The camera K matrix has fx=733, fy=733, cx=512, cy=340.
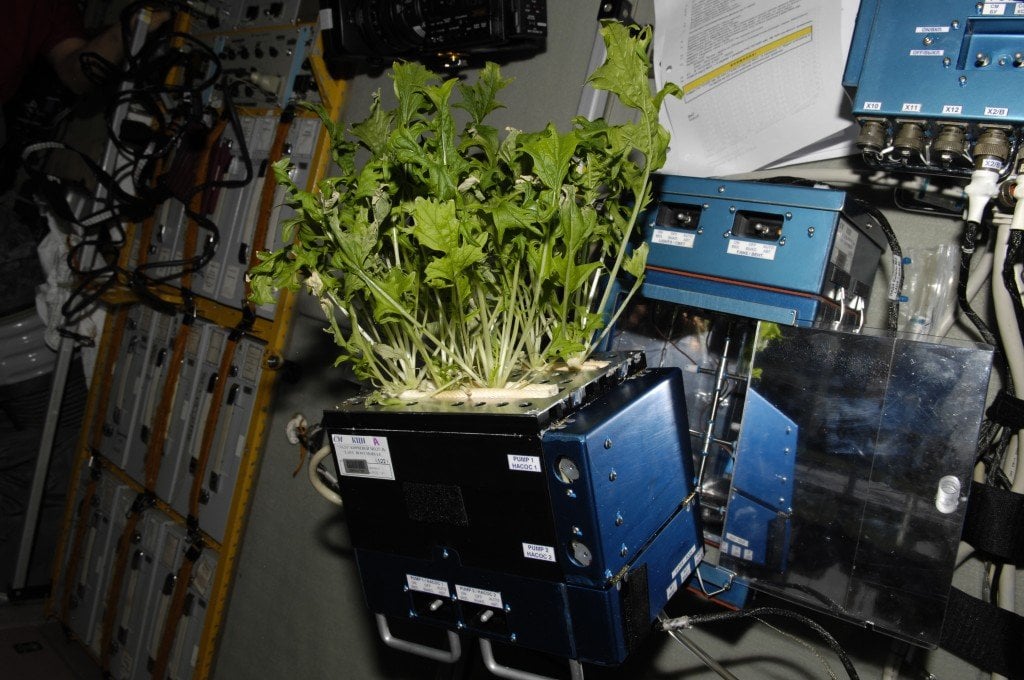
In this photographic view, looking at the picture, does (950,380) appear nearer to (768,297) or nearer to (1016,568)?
(768,297)

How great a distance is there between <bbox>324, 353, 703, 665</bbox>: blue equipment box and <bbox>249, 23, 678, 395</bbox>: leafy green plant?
0.30ft

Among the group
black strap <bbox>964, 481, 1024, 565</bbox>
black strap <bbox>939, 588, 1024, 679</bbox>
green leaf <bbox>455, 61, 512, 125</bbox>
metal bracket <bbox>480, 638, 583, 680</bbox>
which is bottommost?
metal bracket <bbox>480, 638, 583, 680</bbox>

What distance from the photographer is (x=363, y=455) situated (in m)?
1.08

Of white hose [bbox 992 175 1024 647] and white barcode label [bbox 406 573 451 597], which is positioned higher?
white hose [bbox 992 175 1024 647]

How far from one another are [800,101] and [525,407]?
0.76 meters

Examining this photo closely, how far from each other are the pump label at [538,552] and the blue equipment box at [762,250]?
1.49ft

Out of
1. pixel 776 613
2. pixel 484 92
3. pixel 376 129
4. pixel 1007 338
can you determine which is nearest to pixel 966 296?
pixel 1007 338

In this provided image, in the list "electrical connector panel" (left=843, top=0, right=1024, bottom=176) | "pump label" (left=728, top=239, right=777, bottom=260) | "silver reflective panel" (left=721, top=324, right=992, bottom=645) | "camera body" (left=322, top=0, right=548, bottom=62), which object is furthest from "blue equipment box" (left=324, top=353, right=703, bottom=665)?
"camera body" (left=322, top=0, right=548, bottom=62)

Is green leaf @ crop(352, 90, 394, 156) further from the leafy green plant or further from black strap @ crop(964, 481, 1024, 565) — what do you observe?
black strap @ crop(964, 481, 1024, 565)

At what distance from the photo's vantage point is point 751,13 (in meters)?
1.30

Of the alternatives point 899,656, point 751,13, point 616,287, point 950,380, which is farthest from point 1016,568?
point 751,13

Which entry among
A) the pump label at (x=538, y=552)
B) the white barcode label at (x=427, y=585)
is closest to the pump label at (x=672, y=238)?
the pump label at (x=538, y=552)

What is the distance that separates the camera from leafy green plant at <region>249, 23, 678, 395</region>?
957mm

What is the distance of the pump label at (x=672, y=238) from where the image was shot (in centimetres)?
117
